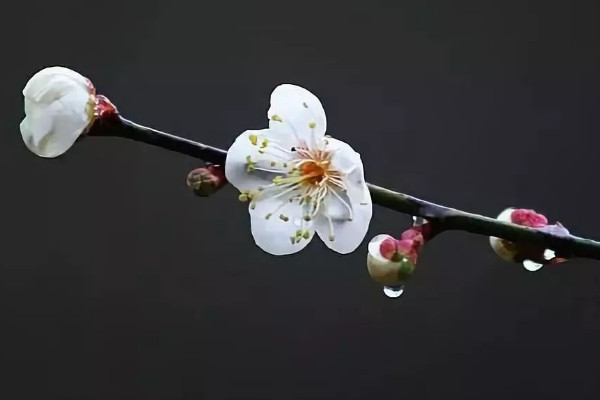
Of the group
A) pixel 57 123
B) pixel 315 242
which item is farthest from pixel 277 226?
pixel 315 242

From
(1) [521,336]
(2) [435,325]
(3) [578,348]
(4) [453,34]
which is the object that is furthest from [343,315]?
(4) [453,34]

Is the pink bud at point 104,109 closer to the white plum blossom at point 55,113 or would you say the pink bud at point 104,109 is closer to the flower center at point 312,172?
the white plum blossom at point 55,113

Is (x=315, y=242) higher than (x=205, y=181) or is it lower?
higher

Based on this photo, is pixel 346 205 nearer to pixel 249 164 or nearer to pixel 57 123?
pixel 249 164

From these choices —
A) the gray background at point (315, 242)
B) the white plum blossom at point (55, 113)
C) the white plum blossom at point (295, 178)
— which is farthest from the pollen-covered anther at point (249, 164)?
the gray background at point (315, 242)

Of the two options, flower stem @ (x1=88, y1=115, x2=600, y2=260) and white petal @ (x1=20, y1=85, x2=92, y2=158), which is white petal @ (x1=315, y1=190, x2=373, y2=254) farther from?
white petal @ (x1=20, y1=85, x2=92, y2=158)

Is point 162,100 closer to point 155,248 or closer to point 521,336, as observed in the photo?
point 155,248
